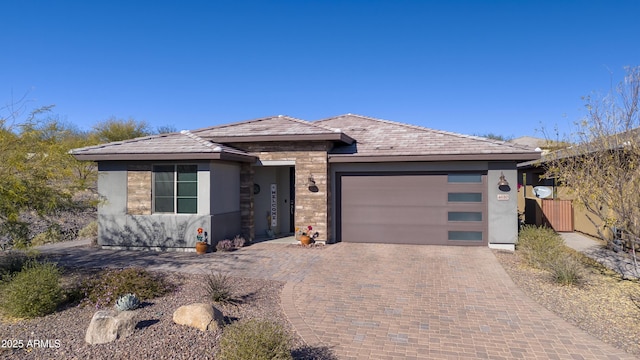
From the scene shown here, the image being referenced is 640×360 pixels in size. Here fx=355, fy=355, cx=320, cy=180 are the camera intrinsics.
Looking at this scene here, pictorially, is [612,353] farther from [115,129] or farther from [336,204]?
[115,129]

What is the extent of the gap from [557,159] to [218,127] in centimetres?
1070

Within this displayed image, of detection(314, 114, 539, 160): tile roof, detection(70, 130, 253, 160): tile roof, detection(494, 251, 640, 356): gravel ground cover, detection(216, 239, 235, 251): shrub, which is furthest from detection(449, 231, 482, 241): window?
detection(70, 130, 253, 160): tile roof

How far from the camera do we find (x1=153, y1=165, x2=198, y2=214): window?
1043 cm

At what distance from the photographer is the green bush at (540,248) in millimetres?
7802

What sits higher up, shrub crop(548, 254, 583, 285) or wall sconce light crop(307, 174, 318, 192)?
wall sconce light crop(307, 174, 318, 192)

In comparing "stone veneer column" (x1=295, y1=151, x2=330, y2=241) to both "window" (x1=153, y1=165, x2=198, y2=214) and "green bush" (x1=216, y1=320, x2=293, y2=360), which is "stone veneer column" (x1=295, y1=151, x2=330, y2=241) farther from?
"green bush" (x1=216, y1=320, x2=293, y2=360)

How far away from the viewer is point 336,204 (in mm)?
12180

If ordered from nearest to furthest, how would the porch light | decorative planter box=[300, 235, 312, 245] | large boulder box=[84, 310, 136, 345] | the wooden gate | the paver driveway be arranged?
1. large boulder box=[84, 310, 136, 345]
2. the paver driveway
3. decorative planter box=[300, 235, 312, 245]
4. the porch light
5. the wooden gate

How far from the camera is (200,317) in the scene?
4578 mm

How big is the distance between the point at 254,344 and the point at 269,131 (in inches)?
368

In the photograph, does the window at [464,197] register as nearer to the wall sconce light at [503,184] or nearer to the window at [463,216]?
the window at [463,216]

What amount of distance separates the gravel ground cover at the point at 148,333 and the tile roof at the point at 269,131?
617cm

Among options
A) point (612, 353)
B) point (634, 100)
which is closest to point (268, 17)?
point (634, 100)

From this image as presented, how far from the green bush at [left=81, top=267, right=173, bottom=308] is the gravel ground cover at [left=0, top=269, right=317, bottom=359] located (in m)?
0.22
